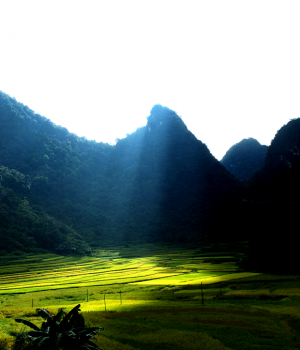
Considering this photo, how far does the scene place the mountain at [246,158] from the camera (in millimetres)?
117188

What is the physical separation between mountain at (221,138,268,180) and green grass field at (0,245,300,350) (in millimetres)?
84748

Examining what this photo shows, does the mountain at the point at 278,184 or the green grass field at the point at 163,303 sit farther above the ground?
the mountain at the point at 278,184

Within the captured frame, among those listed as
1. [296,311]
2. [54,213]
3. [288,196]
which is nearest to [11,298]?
[296,311]

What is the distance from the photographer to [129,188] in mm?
97062

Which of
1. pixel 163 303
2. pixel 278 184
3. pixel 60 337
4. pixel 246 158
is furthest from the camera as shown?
pixel 246 158

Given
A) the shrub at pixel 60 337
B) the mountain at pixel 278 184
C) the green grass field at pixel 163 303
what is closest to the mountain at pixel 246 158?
the mountain at pixel 278 184

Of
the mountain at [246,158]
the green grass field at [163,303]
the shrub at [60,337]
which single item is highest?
the mountain at [246,158]

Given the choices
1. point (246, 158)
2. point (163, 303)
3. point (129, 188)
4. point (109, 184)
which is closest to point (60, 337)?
point (163, 303)

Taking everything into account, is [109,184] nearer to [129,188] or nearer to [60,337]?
[129,188]

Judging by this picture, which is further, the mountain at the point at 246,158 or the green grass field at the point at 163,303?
the mountain at the point at 246,158

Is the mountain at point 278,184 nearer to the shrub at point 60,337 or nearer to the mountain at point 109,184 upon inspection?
the mountain at point 109,184

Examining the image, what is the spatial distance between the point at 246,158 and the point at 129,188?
5133cm

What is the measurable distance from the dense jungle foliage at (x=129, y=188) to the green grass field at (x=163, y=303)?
2211 centimetres

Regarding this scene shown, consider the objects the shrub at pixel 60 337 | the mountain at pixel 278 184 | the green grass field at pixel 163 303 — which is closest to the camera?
the shrub at pixel 60 337
